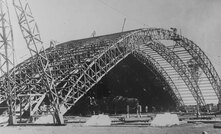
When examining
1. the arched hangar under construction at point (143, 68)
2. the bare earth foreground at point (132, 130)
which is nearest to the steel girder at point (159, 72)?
the arched hangar under construction at point (143, 68)

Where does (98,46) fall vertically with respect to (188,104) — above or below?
above

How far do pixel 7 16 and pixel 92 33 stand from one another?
2239 cm

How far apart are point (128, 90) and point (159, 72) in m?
6.04

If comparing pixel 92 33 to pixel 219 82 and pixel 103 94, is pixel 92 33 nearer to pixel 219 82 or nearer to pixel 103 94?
pixel 103 94

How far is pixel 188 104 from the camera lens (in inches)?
2250

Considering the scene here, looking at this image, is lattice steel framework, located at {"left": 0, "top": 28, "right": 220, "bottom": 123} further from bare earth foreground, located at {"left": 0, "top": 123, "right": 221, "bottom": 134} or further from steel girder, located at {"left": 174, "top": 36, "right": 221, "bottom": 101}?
bare earth foreground, located at {"left": 0, "top": 123, "right": 221, "bottom": 134}

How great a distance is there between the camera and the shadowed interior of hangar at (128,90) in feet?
157

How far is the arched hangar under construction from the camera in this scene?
39116 mm

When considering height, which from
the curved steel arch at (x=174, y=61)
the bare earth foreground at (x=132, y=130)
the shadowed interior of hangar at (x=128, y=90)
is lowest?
the bare earth foreground at (x=132, y=130)

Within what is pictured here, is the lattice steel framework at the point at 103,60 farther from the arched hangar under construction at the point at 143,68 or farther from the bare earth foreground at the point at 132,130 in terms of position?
the bare earth foreground at the point at 132,130

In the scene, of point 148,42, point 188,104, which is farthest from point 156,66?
point 188,104

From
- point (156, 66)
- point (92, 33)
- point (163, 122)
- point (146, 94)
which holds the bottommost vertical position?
point (163, 122)

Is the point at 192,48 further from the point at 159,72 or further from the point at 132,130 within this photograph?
the point at 132,130

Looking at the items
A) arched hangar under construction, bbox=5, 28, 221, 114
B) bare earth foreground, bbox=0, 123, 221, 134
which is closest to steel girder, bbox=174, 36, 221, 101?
arched hangar under construction, bbox=5, 28, 221, 114
